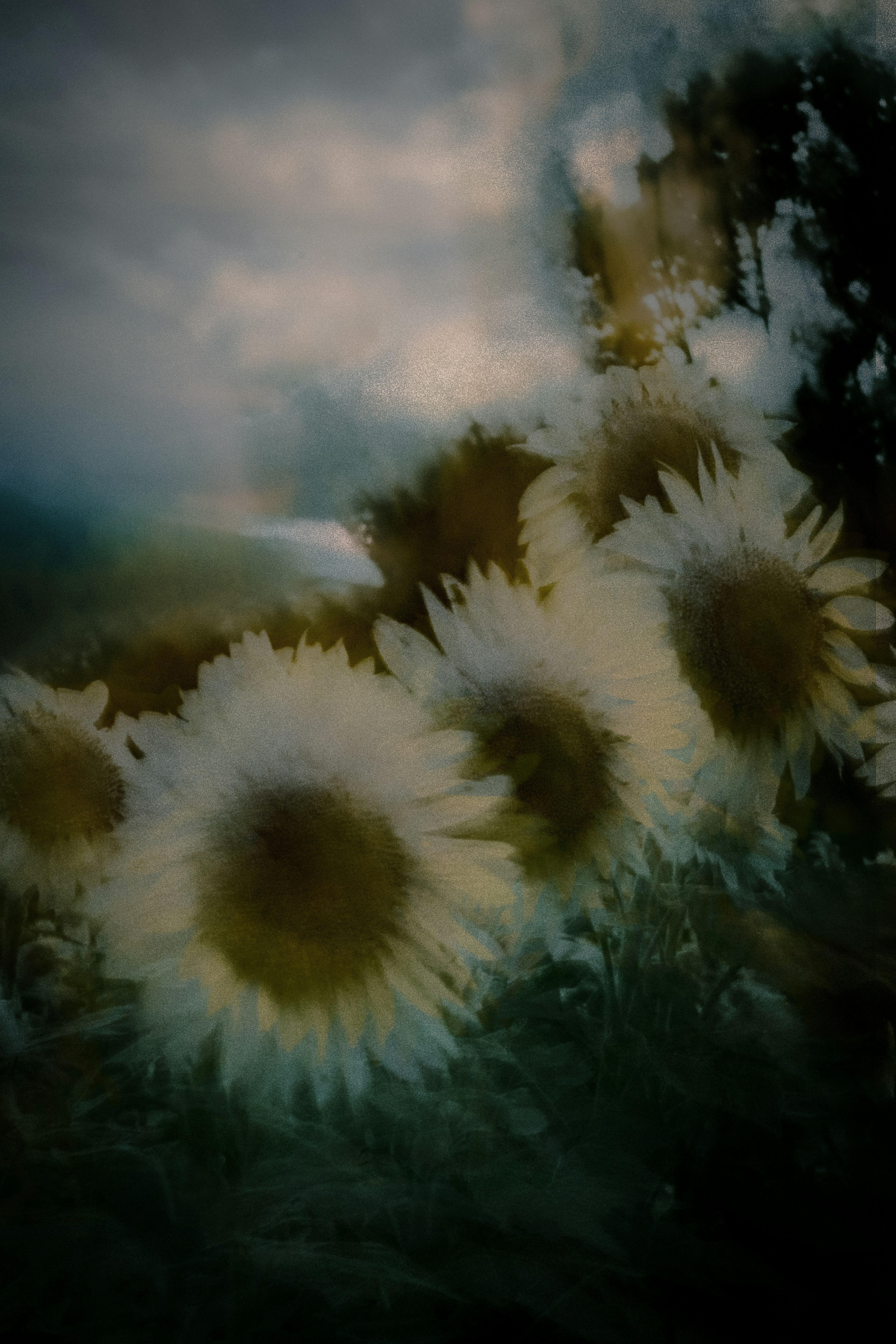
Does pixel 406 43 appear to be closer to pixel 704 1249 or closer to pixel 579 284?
pixel 579 284

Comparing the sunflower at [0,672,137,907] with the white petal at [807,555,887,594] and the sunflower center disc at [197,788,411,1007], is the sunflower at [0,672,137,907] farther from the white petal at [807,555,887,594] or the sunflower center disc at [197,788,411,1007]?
the white petal at [807,555,887,594]

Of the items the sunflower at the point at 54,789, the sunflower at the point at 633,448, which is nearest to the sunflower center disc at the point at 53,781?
the sunflower at the point at 54,789

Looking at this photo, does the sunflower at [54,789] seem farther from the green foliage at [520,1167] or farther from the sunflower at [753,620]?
the sunflower at [753,620]

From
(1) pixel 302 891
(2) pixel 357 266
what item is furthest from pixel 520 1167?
(2) pixel 357 266

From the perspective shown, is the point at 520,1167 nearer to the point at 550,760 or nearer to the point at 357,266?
the point at 550,760

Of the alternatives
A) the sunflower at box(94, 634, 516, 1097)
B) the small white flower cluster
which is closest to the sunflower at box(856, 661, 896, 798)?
the small white flower cluster

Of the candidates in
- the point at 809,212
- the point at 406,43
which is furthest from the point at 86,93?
the point at 809,212
